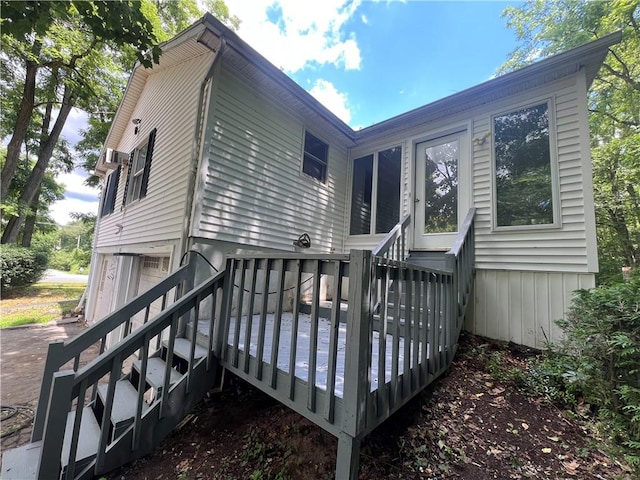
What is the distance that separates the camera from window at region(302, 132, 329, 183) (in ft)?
19.6

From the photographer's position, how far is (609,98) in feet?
29.2

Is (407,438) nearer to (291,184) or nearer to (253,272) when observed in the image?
(253,272)

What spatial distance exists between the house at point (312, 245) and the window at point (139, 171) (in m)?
0.09

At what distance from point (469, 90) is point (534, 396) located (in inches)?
183

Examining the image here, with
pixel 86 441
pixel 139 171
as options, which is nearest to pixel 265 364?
pixel 86 441

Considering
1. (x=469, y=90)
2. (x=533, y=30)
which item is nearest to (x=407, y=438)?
(x=469, y=90)

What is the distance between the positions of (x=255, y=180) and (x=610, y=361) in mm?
4947

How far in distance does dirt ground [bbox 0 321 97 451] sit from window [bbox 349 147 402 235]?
6.21m

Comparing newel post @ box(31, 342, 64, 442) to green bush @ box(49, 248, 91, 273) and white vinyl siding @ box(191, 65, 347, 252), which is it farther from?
green bush @ box(49, 248, 91, 273)

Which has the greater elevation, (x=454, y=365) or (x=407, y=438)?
(x=454, y=365)

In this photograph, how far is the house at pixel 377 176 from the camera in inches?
156

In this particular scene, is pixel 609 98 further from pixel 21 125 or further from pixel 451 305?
pixel 21 125

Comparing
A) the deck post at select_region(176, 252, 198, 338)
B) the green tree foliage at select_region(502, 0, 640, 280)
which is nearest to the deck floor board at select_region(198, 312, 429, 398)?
the deck post at select_region(176, 252, 198, 338)

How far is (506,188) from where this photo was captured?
4.53m
